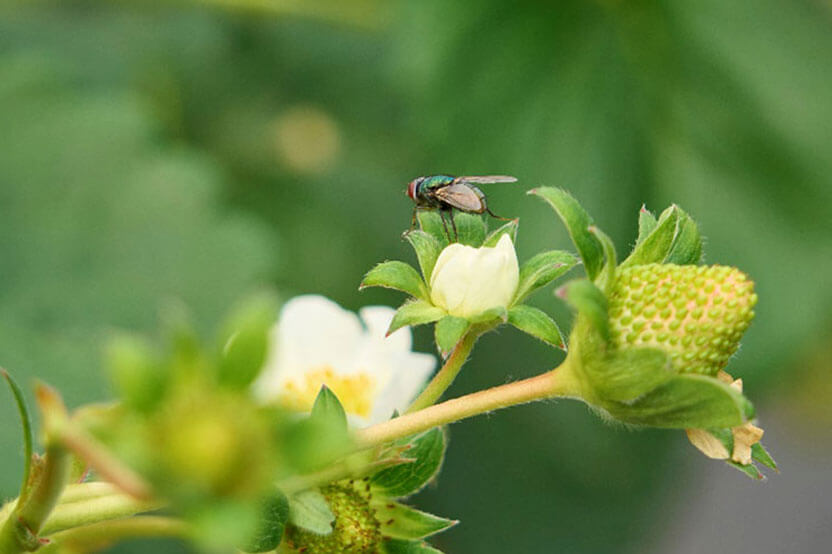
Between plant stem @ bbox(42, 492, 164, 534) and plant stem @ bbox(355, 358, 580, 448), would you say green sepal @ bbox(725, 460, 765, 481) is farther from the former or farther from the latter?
plant stem @ bbox(42, 492, 164, 534)

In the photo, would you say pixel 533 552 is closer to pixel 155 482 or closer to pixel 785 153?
pixel 785 153

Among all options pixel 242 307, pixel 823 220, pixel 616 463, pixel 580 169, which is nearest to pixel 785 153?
pixel 823 220

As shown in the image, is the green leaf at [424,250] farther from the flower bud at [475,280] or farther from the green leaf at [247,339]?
the green leaf at [247,339]

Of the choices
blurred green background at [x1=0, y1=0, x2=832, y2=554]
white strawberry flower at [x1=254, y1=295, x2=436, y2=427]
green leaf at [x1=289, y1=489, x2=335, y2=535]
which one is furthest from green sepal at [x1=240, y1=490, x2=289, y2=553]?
blurred green background at [x1=0, y1=0, x2=832, y2=554]

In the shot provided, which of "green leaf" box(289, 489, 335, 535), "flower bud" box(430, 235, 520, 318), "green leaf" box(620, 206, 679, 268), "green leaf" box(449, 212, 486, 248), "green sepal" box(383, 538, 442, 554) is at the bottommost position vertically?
"green sepal" box(383, 538, 442, 554)

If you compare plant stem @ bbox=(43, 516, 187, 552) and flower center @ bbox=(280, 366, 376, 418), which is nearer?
plant stem @ bbox=(43, 516, 187, 552)

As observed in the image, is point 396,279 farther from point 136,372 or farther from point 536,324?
point 136,372

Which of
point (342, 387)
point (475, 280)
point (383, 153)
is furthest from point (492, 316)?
point (383, 153)
